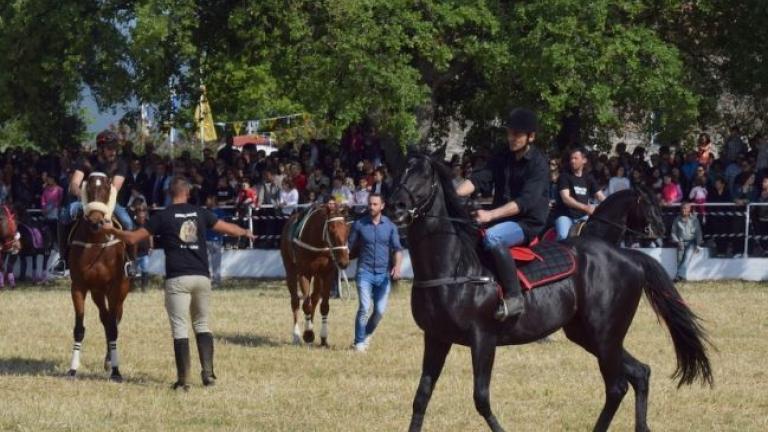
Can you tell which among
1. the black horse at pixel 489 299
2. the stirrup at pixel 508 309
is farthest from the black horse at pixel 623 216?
the stirrup at pixel 508 309

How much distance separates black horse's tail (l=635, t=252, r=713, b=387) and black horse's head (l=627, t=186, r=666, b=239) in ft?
10.1

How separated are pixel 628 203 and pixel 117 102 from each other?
15.6 metres

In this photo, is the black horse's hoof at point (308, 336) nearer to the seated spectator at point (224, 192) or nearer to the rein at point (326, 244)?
the rein at point (326, 244)

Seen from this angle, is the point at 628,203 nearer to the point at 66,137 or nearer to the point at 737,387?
the point at 737,387

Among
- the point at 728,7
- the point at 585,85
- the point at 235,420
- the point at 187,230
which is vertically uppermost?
the point at 728,7

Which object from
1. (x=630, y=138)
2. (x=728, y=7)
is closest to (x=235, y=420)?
(x=728, y=7)

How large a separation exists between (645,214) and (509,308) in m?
4.71

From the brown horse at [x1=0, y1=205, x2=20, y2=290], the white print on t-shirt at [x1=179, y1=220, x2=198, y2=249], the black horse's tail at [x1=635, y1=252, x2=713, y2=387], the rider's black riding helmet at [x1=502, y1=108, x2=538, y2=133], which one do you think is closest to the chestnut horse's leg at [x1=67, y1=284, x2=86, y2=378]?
the white print on t-shirt at [x1=179, y1=220, x2=198, y2=249]

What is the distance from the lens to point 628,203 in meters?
14.6

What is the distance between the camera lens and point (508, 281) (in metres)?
10.5

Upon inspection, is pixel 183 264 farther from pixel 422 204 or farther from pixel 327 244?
pixel 327 244

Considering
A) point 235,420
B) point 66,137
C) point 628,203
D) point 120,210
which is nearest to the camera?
point 235,420

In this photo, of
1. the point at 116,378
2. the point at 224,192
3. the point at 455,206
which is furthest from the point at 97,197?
the point at 224,192

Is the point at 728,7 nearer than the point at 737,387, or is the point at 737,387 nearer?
the point at 737,387
